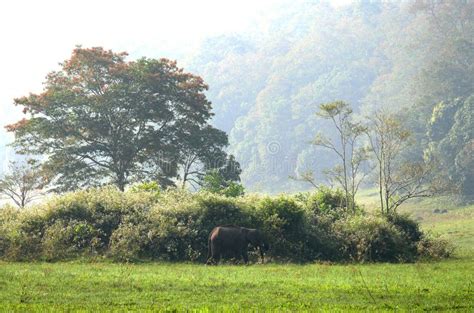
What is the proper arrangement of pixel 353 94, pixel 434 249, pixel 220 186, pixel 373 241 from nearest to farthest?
pixel 373 241, pixel 434 249, pixel 220 186, pixel 353 94

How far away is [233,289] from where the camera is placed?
1698cm

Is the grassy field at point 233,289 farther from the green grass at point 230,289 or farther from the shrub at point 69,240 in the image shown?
the shrub at point 69,240

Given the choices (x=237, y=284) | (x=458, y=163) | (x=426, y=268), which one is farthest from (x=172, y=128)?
(x=458, y=163)

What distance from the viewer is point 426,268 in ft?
79.8

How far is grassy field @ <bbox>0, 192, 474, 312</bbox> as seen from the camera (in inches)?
563

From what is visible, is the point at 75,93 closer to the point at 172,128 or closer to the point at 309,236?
the point at 172,128

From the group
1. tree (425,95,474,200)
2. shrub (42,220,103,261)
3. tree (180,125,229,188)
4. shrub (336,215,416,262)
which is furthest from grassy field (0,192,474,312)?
tree (425,95,474,200)

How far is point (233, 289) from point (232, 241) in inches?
379

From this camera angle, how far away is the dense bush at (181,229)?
27734 millimetres

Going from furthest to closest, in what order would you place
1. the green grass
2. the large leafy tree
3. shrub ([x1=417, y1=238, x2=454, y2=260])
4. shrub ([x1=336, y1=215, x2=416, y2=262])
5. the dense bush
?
the large leafy tree, shrub ([x1=417, y1=238, x2=454, y2=260]), shrub ([x1=336, y1=215, x2=416, y2=262]), the dense bush, the green grass

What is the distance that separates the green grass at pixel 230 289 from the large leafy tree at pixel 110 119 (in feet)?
76.1

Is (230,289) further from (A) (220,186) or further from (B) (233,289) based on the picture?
(A) (220,186)

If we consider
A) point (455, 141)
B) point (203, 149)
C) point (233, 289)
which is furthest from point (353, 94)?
point (233, 289)

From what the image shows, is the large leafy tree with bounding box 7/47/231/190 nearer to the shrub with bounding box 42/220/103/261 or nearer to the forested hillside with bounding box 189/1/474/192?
the shrub with bounding box 42/220/103/261
